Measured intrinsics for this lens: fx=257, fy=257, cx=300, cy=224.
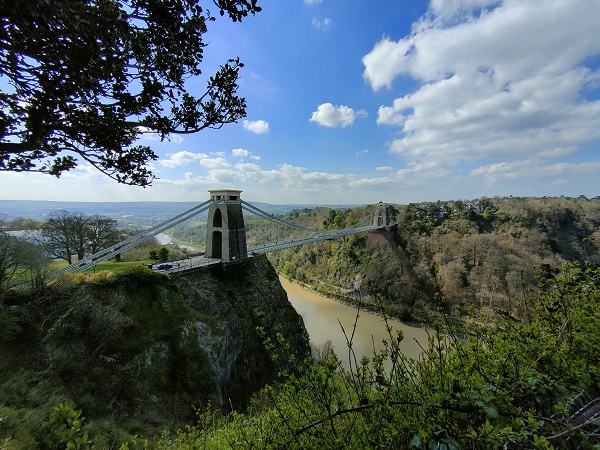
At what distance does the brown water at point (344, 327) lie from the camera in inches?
656

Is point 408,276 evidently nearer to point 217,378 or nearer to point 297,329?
point 297,329

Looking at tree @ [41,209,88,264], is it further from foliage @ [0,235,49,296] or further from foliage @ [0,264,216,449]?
foliage @ [0,264,216,449]

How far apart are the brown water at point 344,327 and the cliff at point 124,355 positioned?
813 cm

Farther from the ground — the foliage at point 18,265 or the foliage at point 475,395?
the foliage at point 475,395

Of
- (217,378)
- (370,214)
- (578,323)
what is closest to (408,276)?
(370,214)

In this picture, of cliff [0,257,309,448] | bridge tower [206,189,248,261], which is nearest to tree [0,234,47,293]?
cliff [0,257,309,448]

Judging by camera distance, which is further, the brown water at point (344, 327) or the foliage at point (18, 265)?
the brown water at point (344, 327)

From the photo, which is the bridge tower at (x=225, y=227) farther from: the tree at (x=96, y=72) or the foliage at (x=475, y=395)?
the foliage at (x=475, y=395)

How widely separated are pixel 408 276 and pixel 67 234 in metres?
25.1

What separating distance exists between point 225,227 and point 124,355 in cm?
652

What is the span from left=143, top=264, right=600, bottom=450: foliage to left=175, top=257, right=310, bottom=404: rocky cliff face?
7.85 meters

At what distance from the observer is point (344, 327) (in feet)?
74.9

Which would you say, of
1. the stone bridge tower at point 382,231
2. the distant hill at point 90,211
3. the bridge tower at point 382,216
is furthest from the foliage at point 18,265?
the bridge tower at point 382,216

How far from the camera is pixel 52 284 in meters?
6.94
